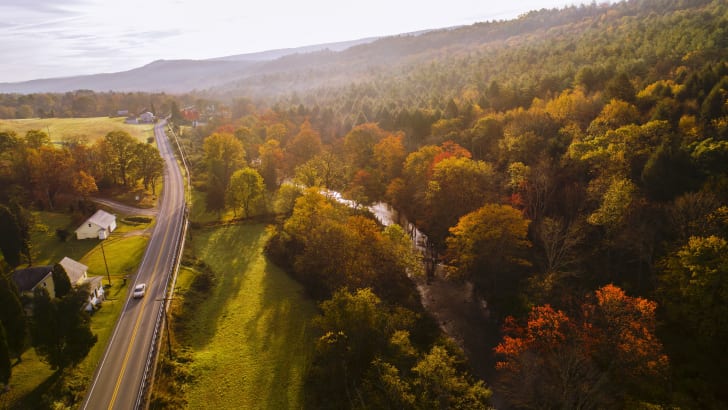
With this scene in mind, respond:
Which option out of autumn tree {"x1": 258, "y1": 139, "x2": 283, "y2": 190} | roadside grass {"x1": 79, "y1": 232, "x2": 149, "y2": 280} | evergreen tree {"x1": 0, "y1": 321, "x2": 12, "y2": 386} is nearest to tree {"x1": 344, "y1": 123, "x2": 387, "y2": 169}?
autumn tree {"x1": 258, "y1": 139, "x2": 283, "y2": 190}

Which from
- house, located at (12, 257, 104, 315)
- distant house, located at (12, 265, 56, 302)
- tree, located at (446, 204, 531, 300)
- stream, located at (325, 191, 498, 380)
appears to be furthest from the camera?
tree, located at (446, 204, 531, 300)

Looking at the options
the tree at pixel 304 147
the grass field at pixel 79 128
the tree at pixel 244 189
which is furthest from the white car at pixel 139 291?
the grass field at pixel 79 128

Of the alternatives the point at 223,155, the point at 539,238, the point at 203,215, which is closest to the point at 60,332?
the point at 203,215

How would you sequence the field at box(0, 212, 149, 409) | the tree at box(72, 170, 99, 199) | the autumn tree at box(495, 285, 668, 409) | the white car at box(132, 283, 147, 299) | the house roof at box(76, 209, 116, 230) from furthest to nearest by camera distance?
the tree at box(72, 170, 99, 199), the house roof at box(76, 209, 116, 230), the white car at box(132, 283, 147, 299), the field at box(0, 212, 149, 409), the autumn tree at box(495, 285, 668, 409)

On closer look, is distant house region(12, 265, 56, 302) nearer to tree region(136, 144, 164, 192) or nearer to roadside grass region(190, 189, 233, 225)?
roadside grass region(190, 189, 233, 225)

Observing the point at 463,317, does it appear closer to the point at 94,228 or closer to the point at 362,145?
the point at 362,145

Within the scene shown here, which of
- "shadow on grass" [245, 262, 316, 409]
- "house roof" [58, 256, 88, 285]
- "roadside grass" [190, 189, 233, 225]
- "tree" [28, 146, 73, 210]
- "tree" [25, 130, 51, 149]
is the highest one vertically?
"tree" [25, 130, 51, 149]

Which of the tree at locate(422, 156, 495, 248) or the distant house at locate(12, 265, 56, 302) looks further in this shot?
the tree at locate(422, 156, 495, 248)
